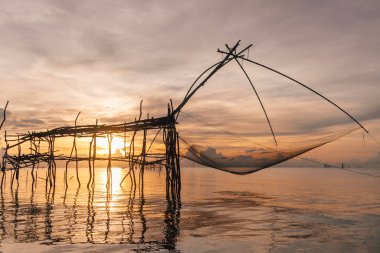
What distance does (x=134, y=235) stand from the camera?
869 cm

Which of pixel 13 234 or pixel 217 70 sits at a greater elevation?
pixel 217 70

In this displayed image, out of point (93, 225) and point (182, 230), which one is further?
point (93, 225)

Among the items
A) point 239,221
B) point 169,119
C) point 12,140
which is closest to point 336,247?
point 239,221

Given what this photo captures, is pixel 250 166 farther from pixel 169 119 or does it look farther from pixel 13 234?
pixel 13 234

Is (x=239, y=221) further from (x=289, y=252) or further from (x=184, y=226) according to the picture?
(x=289, y=252)

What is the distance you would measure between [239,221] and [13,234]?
250 inches

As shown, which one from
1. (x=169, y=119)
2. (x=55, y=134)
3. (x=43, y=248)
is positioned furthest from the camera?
(x=55, y=134)

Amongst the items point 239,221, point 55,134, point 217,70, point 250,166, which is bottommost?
point 239,221

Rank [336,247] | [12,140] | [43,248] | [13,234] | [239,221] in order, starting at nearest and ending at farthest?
[43,248] → [336,247] → [13,234] → [239,221] → [12,140]

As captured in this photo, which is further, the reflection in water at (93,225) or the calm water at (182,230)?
the reflection in water at (93,225)

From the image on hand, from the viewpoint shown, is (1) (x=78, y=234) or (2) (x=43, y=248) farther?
(1) (x=78, y=234)

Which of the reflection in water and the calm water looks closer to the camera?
the calm water

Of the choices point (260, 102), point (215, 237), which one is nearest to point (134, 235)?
point (215, 237)

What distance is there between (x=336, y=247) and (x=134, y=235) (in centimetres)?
456
